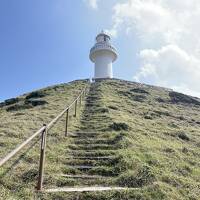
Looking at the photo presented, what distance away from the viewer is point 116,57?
183 feet

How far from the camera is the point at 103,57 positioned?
5431 centimetres

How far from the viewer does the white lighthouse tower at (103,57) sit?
53.2 meters

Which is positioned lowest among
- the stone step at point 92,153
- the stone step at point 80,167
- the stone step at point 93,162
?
the stone step at point 80,167

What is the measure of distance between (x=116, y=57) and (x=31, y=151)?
45.4m

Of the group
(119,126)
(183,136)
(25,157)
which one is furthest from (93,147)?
(183,136)

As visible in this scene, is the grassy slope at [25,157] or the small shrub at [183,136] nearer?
the grassy slope at [25,157]

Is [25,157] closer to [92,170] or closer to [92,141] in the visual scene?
[92,170]

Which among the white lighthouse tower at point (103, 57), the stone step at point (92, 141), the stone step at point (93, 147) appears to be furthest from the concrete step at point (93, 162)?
the white lighthouse tower at point (103, 57)

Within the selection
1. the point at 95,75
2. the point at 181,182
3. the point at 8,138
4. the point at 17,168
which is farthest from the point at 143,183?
the point at 95,75

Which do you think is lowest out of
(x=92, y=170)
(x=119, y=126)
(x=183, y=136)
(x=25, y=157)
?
(x=92, y=170)

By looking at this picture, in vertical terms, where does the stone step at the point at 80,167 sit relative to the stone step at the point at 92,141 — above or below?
below

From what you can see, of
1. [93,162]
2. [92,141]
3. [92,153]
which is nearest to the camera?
[93,162]

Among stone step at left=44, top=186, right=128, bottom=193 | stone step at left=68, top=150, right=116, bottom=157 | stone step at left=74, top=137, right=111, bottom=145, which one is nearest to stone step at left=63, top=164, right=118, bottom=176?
stone step at left=44, top=186, right=128, bottom=193

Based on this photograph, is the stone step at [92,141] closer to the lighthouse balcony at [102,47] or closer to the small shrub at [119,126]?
the small shrub at [119,126]
